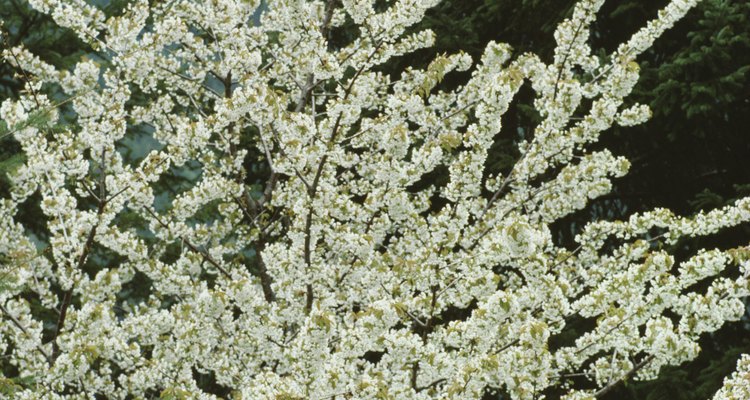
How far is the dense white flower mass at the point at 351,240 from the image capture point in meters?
3.76

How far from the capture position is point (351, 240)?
4711 mm

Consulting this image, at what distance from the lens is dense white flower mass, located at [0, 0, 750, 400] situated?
376 centimetres

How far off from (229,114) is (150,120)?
1367 mm

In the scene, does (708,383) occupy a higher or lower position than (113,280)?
lower

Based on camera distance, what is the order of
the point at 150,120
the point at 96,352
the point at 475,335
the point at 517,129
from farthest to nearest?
the point at 517,129 → the point at 150,120 → the point at 96,352 → the point at 475,335

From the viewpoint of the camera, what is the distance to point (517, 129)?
8.20 metres

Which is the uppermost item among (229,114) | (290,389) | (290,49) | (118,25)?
(290,49)

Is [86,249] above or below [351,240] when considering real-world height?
above

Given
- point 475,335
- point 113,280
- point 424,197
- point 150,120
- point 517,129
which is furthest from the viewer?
point 517,129

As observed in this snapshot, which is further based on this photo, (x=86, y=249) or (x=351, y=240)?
(x=86, y=249)

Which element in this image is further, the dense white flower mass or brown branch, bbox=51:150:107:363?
brown branch, bbox=51:150:107:363

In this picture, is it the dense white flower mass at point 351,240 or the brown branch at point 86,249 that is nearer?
the dense white flower mass at point 351,240

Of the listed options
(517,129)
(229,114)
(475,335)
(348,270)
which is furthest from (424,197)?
(517,129)

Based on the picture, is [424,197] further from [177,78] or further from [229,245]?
[177,78]
